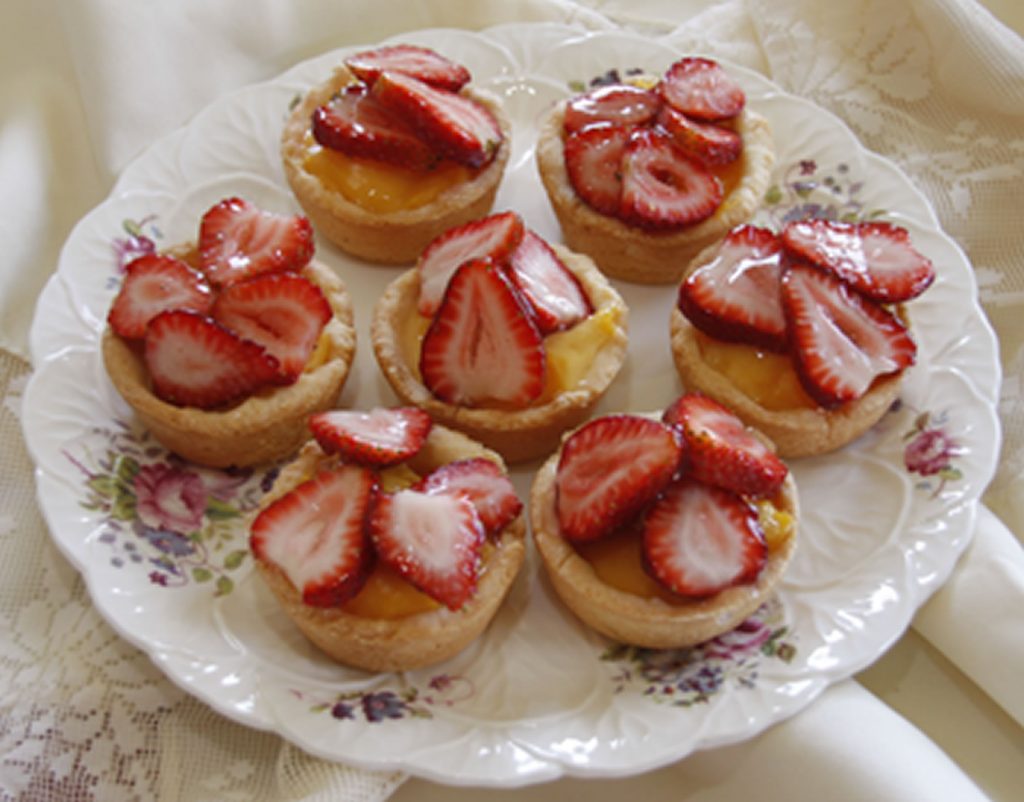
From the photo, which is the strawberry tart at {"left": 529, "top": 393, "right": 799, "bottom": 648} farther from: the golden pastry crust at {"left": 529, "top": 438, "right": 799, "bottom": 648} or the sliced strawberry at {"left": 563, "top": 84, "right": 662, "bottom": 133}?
the sliced strawberry at {"left": 563, "top": 84, "right": 662, "bottom": 133}

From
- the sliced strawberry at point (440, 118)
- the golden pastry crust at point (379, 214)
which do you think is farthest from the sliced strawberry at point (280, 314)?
the sliced strawberry at point (440, 118)

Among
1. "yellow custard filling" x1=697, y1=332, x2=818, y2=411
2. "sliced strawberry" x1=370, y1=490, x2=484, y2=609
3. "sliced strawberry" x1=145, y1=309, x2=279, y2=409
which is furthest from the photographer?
"yellow custard filling" x1=697, y1=332, x2=818, y2=411

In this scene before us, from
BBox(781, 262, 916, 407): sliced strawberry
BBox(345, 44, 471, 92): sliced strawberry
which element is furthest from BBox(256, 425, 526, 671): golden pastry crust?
BBox(345, 44, 471, 92): sliced strawberry

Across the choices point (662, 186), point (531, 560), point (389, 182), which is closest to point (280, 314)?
point (389, 182)

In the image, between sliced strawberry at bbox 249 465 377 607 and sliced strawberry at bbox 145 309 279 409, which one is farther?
sliced strawberry at bbox 145 309 279 409

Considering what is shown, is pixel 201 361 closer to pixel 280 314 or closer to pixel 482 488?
pixel 280 314

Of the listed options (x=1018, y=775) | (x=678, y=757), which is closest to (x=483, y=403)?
(x=678, y=757)

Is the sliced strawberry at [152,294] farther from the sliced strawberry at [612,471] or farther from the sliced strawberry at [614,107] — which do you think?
the sliced strawberry at [614,107]

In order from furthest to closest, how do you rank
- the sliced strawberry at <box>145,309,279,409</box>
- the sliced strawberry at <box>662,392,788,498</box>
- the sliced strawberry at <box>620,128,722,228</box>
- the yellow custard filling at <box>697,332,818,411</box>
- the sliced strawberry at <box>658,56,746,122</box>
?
the sliced strawberry at <box>658,56,746,122</box> < the sliced strawberry at <box>620,128,722,228</box> < the yellow custard filling at <box>697,332,818,411</box> < the sliced strawberry at <box>145,309,279,409</box> < the sliced strawberry at <box>662,392,788,498</box>
